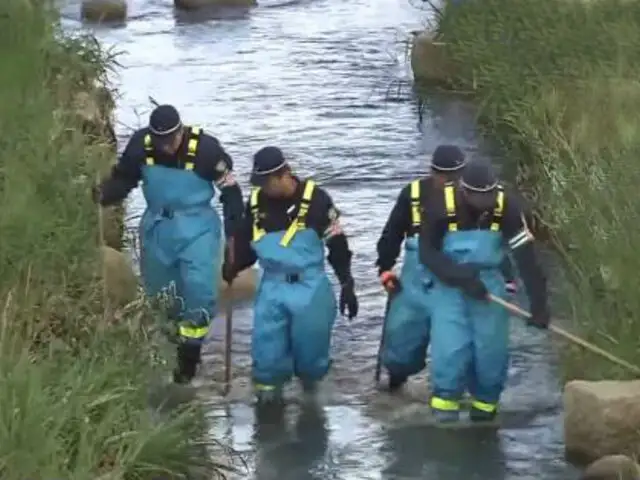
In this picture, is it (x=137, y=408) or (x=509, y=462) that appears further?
(x=509, y=462)

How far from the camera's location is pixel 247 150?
12539 mm

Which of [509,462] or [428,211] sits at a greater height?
[428,211]

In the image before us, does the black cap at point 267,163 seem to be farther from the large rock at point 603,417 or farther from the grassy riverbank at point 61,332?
the large rock at point 603,417

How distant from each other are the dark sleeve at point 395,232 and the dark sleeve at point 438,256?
222 millimetres

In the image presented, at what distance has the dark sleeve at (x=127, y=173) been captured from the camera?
319 inches

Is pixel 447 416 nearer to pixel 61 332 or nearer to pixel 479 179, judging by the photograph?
pixel 479 179

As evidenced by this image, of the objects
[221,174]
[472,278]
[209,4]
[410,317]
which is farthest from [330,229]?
[209,4]

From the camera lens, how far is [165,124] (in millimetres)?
7918

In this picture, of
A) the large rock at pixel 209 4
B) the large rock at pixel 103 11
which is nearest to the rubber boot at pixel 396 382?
the large rock at pixel 103 11

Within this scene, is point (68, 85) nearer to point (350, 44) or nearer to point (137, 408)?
point (137, 408)

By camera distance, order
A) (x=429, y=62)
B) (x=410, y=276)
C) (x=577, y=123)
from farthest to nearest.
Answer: (x=429, y=62)
(x=577, y=123)
(x=410, y=276)

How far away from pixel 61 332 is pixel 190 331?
117cm

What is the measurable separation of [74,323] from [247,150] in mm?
5573

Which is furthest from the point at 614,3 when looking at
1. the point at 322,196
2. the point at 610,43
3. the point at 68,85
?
the point at 322,196
